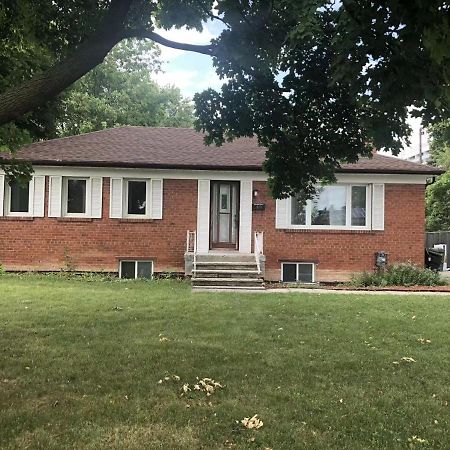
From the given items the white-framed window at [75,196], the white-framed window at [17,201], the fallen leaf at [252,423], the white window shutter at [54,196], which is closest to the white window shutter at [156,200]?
the white-framed window at [75,196]

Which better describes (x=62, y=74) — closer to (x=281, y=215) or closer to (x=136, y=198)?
(x=136, y=198)

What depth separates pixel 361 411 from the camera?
161 inches

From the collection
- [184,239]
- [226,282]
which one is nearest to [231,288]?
[226,282]

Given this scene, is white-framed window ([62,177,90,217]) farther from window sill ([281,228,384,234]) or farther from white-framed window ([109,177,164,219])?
window sill ([281,228,384,234])

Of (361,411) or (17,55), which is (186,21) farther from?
(361,411)

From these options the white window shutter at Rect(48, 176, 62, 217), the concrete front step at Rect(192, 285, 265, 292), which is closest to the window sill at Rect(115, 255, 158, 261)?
the white window shutter at Rect(48, 176, 62, 217)

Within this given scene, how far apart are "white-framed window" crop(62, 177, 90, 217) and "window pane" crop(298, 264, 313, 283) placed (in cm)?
660

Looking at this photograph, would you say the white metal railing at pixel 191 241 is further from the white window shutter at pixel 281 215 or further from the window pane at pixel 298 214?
the window pane at pixel 298 214

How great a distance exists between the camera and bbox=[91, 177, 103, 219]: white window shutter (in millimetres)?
14211

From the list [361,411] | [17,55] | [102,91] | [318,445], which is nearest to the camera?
[318,445]

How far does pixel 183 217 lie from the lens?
14.4 meters

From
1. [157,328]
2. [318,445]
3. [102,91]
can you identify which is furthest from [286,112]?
[102,91]

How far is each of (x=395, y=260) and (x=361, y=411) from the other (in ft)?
→ 36.0

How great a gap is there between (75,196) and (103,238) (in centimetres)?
156
